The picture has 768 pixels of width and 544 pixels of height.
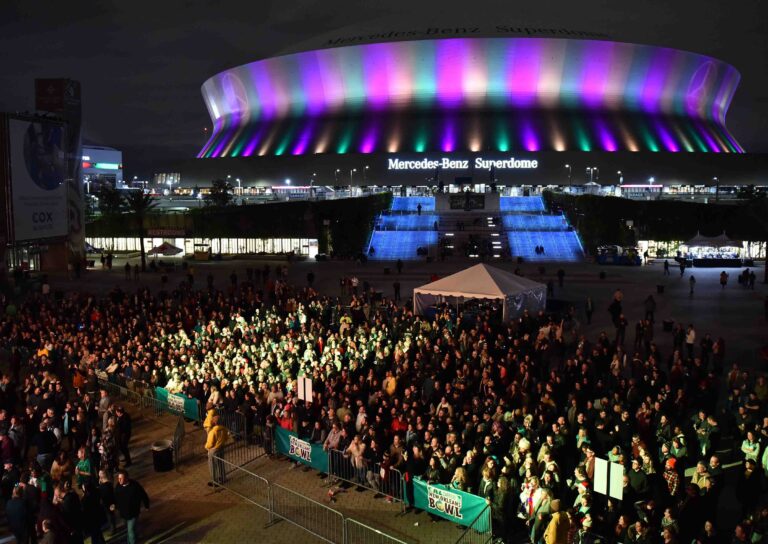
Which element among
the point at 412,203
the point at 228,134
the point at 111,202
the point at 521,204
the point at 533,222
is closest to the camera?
the point at 533,222

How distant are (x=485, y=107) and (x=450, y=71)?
5956mm

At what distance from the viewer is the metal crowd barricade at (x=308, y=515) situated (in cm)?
815

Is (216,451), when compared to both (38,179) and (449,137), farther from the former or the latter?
(449,137)

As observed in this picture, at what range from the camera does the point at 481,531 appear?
7.76m

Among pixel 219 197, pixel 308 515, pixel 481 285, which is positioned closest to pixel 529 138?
pixel 219 197

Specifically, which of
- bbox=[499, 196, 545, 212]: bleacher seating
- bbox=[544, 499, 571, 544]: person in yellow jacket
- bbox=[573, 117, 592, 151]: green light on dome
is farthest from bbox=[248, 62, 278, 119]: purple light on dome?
bbox=[544, 499, 571, 544]: person in yellow jacket

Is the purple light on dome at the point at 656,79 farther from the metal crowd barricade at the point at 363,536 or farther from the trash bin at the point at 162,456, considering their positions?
the metal crowd barricade at the point at 363,536

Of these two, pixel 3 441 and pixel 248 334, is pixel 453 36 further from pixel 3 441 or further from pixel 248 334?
pixel 3 441

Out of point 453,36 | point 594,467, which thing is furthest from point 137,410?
point 453,36

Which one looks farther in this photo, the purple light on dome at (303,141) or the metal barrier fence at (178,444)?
the purple light on dome at (303,141)

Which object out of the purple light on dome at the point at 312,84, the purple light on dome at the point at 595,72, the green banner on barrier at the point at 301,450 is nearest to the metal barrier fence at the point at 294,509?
the green banner on barrier at the point at 301,450

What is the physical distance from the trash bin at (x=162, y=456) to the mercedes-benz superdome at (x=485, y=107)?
2590 inches

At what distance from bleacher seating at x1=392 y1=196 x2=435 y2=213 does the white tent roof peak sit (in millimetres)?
33561

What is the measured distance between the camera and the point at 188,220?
45125mm
